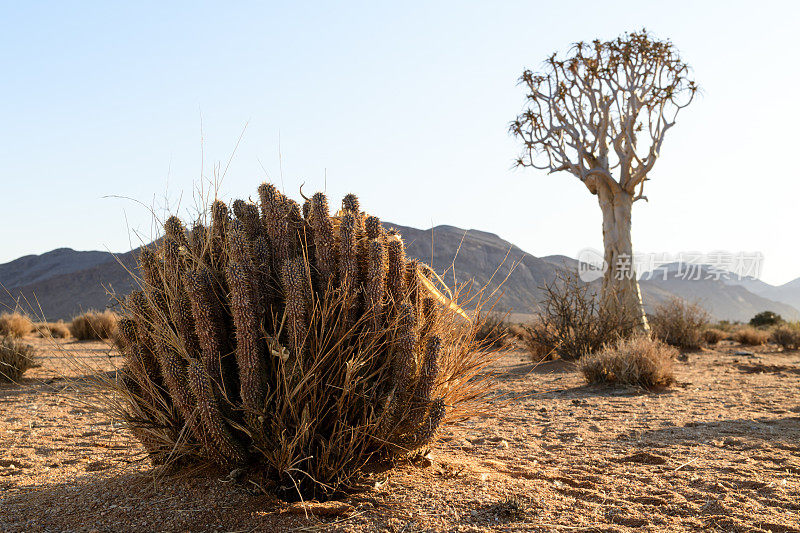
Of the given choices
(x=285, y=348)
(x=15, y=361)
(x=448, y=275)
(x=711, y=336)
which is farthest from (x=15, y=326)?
(x=448, y=275)

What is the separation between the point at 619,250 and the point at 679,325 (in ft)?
10.9

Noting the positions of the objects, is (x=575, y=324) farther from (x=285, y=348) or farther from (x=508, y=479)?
(x=285, y=348)

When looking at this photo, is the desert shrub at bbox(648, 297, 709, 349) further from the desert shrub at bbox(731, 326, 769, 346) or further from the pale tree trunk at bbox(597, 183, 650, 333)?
the desert shrub at bbox(731, 326, 769, 346)

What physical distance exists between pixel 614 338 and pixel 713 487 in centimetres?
921

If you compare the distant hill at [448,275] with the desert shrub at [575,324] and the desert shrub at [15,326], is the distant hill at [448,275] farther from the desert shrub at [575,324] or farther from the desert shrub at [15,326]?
the desert shrub at [575,324]

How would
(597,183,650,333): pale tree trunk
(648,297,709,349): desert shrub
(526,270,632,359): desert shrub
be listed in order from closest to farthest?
(526,270,632,359): desert shrub < (597,183,650,333): pale tree trunk < (648,297,709,349): desert shrub

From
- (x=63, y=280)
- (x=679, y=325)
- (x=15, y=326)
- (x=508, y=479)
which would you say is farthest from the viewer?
(x=63, y=280)

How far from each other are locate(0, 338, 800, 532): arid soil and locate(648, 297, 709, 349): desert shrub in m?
10.3

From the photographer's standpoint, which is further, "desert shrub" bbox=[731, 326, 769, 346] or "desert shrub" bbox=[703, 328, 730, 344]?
"desert shrub" bbox=[731, 326, 769, 346]

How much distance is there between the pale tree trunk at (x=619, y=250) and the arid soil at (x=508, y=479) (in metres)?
8.26

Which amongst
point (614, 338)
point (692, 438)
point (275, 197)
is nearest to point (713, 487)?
point (692, 438)

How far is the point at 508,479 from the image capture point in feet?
13.6

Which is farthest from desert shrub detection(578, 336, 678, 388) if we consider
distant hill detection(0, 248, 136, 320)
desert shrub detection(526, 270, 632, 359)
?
distant hill detection(0, 248, 136, 320)

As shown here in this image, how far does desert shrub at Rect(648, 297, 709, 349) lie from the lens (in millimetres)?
17938
